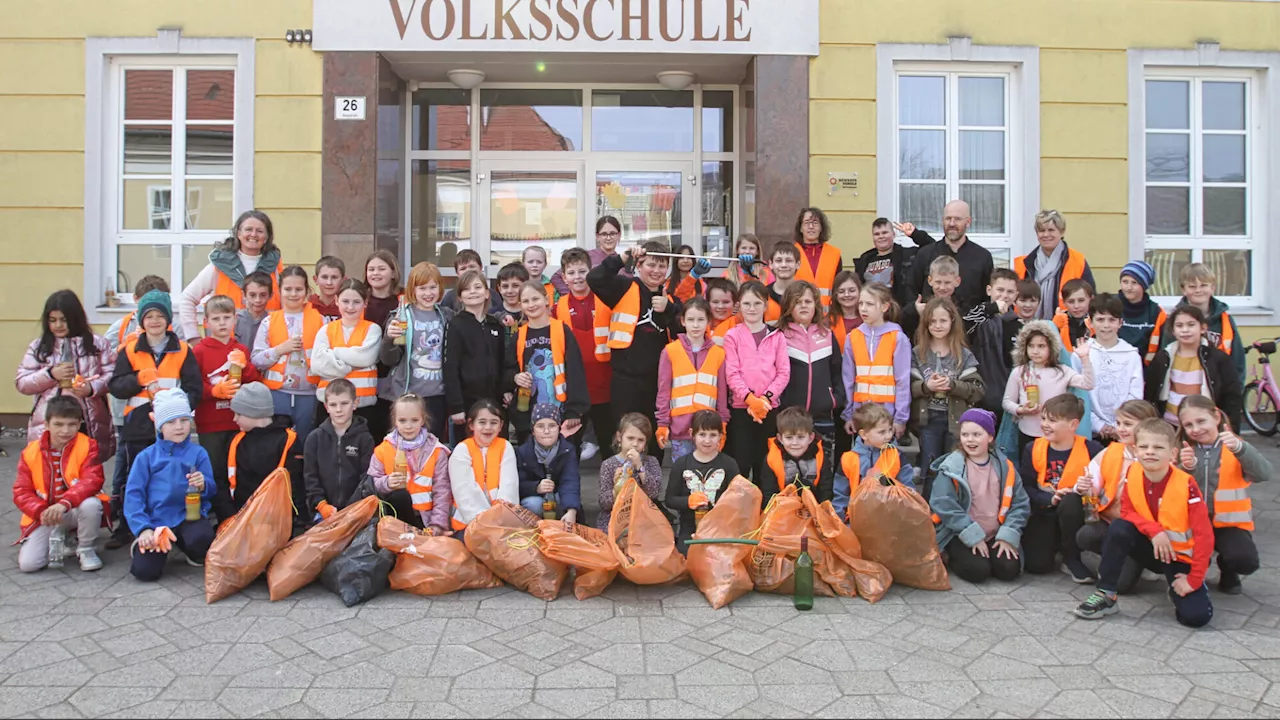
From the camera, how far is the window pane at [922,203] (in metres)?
8.98

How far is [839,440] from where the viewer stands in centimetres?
Answer: 615

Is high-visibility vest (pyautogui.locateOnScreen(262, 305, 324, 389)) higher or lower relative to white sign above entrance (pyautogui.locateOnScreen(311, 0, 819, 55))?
lower

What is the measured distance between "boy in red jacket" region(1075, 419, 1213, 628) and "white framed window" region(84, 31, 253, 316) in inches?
285

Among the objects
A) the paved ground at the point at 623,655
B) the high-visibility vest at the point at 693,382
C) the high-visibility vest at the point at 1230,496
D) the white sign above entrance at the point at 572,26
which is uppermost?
the white sign above entrance at the point at 572,26

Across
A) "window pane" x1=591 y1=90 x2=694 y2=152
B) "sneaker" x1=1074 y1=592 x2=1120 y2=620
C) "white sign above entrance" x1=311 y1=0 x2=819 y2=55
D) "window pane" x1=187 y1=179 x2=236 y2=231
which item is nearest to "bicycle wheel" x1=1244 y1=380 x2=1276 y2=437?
"white sign above entrance" x1=311 y1=0 x2=819 y2=55

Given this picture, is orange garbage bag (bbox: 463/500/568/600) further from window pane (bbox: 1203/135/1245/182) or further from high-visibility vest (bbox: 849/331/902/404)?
window pane (bbox: 1203/135/1245/182)

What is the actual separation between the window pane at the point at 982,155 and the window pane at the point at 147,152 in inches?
279

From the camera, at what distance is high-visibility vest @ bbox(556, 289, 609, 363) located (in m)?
6.42

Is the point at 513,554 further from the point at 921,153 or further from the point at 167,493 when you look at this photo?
the point at 921,153

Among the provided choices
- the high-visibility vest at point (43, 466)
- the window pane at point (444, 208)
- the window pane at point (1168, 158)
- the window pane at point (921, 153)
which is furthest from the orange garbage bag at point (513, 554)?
the window pane at point (1168, 158)

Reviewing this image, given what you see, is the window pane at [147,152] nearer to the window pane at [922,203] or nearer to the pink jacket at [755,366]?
the pink jacket at [755,366]

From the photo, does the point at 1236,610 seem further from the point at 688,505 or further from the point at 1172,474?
the point at 688,505

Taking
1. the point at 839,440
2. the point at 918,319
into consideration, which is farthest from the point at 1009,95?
the point at 839,440

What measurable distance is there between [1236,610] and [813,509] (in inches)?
76.6
